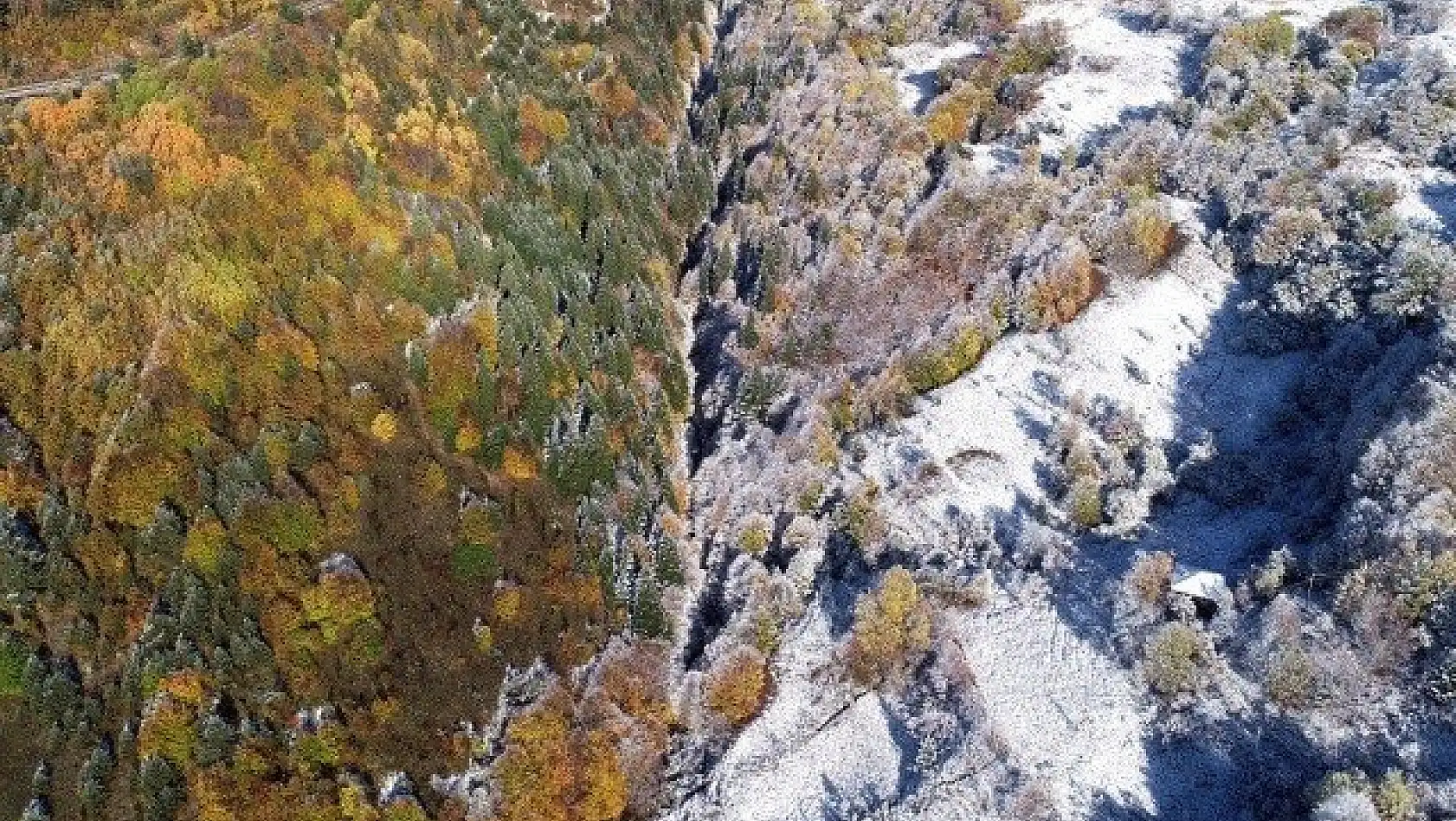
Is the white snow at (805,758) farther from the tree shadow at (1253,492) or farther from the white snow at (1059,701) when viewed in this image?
the tree shadow at (1253,492)

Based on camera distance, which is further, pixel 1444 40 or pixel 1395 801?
pixel 1444 40

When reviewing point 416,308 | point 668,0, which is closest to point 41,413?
point 416,308

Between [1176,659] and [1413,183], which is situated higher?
[1413,183]

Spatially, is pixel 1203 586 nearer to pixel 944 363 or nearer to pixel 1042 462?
pixel 1042 462

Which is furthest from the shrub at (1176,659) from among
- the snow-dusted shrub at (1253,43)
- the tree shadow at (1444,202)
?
the snow-dusted shrub at (1253,43)

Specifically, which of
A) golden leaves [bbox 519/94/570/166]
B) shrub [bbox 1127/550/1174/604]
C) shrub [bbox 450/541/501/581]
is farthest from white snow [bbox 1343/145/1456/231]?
shrub [bbox 450/541/501/581]

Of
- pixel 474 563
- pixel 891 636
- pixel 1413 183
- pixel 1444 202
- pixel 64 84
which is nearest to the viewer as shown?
pixel 891 636

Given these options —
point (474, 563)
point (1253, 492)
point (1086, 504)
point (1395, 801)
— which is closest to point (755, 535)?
point (474, 563)

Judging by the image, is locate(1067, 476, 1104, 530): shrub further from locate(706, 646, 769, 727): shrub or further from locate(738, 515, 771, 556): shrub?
locate(706, 646, 769, 727): shrub
